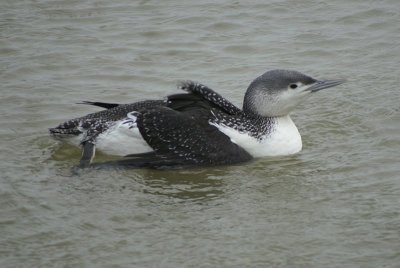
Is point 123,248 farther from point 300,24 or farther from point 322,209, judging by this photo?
point 300,24

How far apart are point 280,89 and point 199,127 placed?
29.1 inches

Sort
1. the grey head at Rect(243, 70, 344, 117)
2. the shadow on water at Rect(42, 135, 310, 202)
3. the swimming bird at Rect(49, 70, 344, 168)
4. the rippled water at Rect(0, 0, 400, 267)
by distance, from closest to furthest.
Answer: the rippled water at Rect(0, 0, 400, 267), the shadow on water at Rect(42, 135, 310, 202), the swimming bird at Rect(49, 70, 344, 168), the grey head at Rect(243, 70, 344, 117)

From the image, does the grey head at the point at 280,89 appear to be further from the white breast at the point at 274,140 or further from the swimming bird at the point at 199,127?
the white breast at the point at 274,140

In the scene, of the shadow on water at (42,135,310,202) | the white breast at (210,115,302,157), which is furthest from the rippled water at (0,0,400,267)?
the white breast at (210,115,302,157)

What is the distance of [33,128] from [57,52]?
1.76 m

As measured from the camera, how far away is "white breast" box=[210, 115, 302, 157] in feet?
20.6

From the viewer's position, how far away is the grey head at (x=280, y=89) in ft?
20.9

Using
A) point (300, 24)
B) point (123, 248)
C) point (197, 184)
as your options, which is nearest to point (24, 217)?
point (123, 248)

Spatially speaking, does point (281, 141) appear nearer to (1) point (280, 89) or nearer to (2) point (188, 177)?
(1) point (280, 89)

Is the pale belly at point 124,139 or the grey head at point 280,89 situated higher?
the grey head at point 280,89

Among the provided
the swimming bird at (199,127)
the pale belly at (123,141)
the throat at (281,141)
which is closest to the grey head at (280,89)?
the swimming bird at (199,127)

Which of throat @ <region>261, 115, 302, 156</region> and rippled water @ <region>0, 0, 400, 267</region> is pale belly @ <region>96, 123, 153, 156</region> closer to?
rippled water @ <region>0, 0, 400, 267</region>

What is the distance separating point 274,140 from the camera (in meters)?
6.39

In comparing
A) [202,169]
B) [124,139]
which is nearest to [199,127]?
[202,169]
